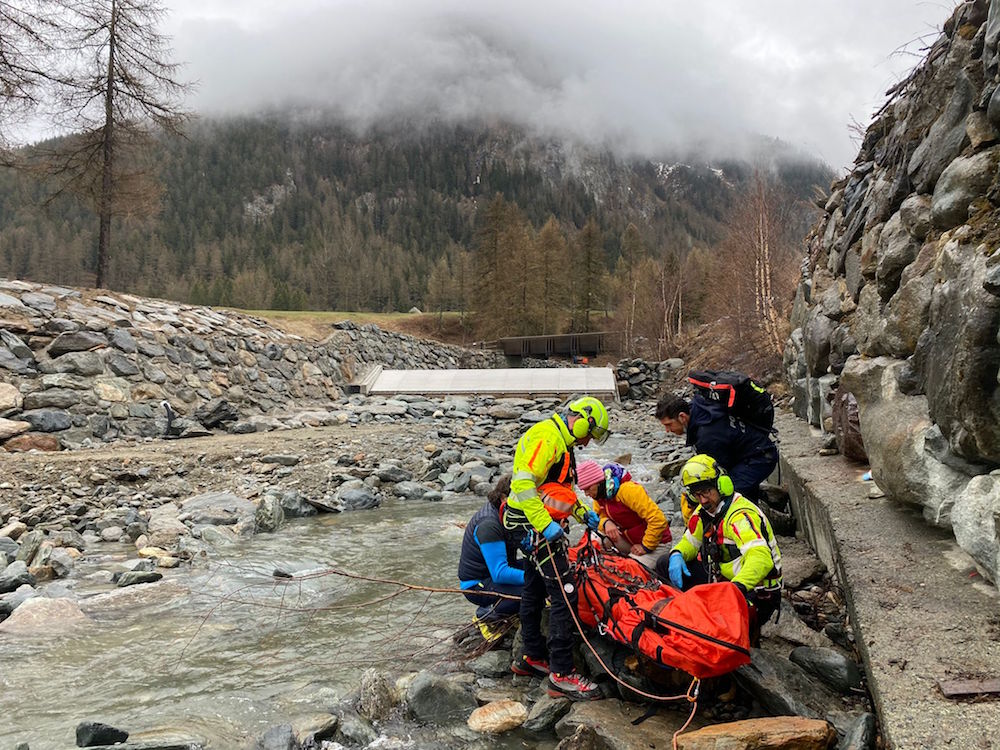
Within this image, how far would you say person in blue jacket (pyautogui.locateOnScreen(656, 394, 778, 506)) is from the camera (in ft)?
A: 18.2

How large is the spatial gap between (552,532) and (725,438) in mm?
1912

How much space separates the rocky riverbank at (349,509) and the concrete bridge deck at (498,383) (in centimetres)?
Answer: 686

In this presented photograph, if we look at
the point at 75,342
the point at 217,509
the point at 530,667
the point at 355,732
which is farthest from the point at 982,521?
the point at 75,342

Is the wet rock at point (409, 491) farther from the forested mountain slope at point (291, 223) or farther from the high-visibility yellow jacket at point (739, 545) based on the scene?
the forested mountain slope at point (291, 223)

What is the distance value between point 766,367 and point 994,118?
1577 centimetres

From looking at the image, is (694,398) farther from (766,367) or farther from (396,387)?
(396,387)

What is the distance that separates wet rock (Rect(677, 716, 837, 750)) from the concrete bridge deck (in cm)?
2514

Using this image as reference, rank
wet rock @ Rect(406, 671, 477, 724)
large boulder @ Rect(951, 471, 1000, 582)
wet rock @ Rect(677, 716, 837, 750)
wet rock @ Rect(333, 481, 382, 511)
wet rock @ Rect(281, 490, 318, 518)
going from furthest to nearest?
wet rock @ Rect(333, 481, 382, 511) → wet rock @ Rect(281, 490, 318, 518) → wet rock @ Rect(406, 671, 477, 724) → large boulder @ Rect(951, 471, 1000, 582) → wet rock @ Rect(677, 716, 837, 750)

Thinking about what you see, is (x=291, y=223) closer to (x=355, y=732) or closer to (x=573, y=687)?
(x=355, y=732)

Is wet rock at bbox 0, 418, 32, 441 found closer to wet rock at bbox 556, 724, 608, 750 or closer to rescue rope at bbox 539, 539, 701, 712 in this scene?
rescue rope at bbox 539, 539, 701, 712

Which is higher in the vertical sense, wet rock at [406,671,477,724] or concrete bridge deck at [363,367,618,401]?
concrete bridge deck at [363,367,618,401]

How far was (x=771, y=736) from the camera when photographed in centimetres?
325

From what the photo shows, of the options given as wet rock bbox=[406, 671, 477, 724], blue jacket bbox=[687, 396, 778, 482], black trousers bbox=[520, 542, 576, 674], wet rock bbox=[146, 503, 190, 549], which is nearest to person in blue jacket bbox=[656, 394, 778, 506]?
blue jacket bbox=[687, 396, 778, 482]

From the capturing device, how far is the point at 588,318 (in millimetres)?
54656
